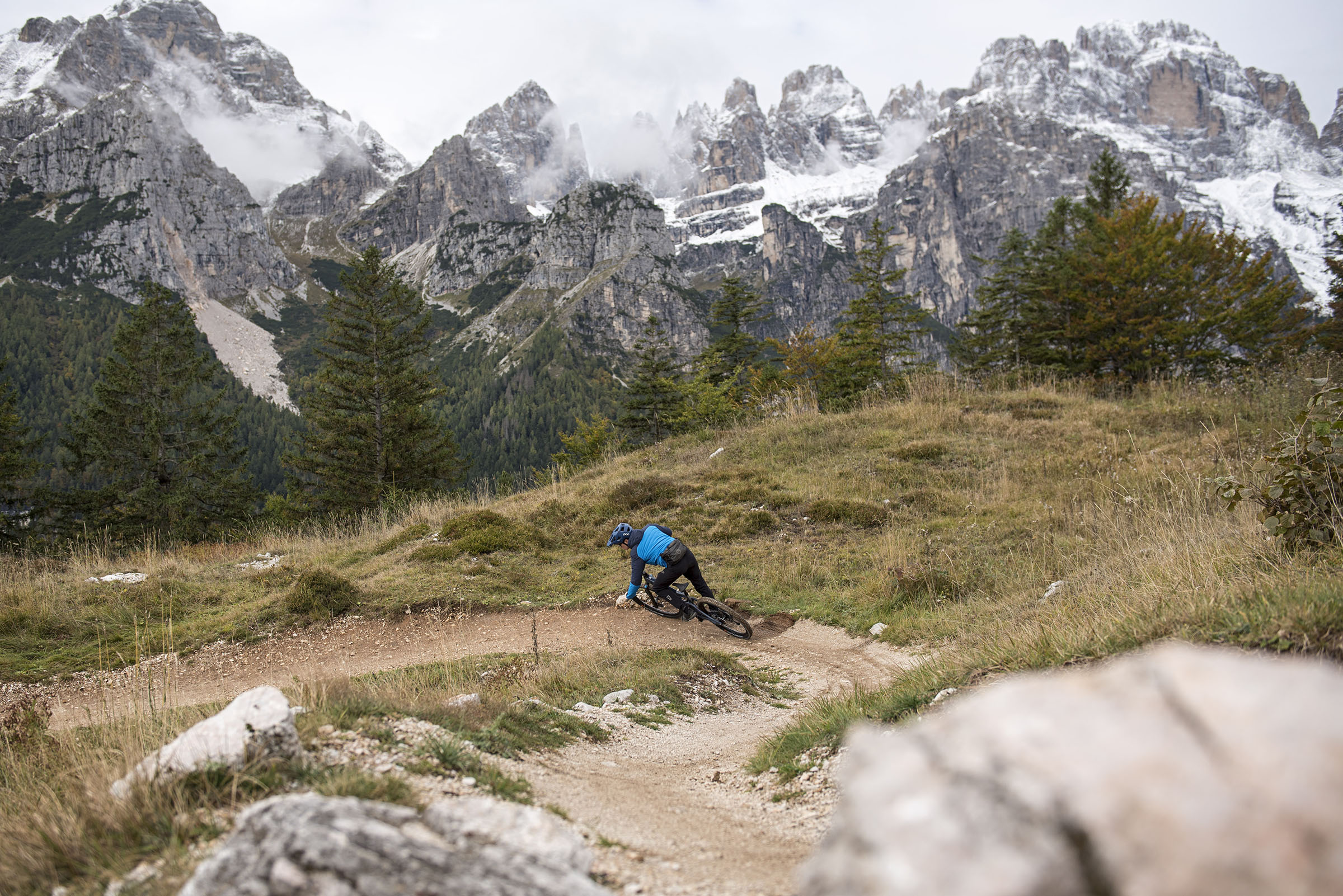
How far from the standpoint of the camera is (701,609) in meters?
9.33

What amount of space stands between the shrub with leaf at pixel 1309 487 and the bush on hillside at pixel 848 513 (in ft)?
25.1

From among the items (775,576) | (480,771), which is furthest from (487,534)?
(480,771)

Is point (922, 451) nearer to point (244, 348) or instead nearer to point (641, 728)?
point (641, 728)

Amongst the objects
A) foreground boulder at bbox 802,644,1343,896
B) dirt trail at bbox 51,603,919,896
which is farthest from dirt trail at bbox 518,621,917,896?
foreground boulder at bbox 802,644,1343,896

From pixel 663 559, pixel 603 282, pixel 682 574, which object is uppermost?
pixel 603 282

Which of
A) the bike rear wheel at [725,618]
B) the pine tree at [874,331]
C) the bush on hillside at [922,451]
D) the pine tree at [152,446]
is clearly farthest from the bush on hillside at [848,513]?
the pine tree at [152,446]

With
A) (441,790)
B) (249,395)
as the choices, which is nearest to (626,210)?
(249,395)

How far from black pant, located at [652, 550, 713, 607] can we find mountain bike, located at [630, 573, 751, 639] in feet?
0.33

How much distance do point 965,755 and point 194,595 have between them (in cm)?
1335

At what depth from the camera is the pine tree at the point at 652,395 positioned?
28.8 metres

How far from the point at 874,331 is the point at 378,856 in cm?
2485

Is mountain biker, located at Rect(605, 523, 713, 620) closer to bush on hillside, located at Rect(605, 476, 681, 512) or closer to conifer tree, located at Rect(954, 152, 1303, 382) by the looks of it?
bush on hillside, located at Rect(605, 476, 681, 512)

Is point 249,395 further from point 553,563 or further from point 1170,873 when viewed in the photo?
point 1170,873

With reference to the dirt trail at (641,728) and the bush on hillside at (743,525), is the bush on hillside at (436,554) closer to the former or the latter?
the dirt trail at (641,728)
